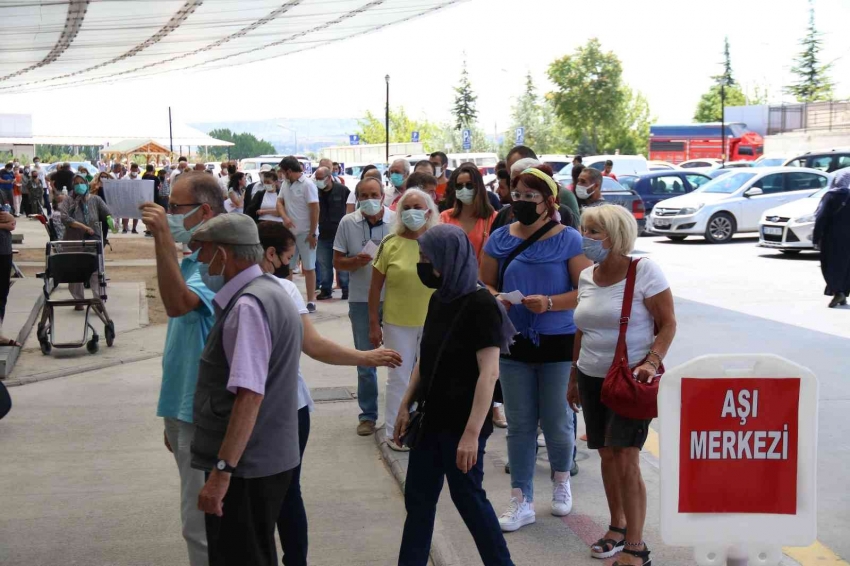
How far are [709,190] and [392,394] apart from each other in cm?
2012

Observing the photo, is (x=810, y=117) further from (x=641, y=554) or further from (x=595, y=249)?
(x=641, y=554)

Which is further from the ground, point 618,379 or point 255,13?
point 255,13

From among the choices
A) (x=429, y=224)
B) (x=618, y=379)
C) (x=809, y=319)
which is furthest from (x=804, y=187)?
(x=618, y=379)

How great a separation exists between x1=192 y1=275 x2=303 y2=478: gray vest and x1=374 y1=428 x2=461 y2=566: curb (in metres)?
1.63

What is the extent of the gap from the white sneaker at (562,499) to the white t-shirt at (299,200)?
27.2ft

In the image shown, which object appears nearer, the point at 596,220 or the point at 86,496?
the point at 596,220

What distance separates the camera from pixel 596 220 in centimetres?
495

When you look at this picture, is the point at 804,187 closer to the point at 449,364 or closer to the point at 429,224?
the point at 429,224

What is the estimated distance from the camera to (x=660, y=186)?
27.8 metres

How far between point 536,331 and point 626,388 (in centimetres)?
97

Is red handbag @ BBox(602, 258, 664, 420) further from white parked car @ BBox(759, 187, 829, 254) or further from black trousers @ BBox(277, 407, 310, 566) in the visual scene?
white parked car @ BBox(759, 187, 829, 254)

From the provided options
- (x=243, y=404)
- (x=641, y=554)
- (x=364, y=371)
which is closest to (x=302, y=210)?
(x=364, y=371)

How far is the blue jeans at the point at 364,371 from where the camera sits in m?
7.61

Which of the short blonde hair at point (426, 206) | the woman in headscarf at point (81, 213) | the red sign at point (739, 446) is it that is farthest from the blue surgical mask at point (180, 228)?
the woman in headscarf at point (81, 213)
